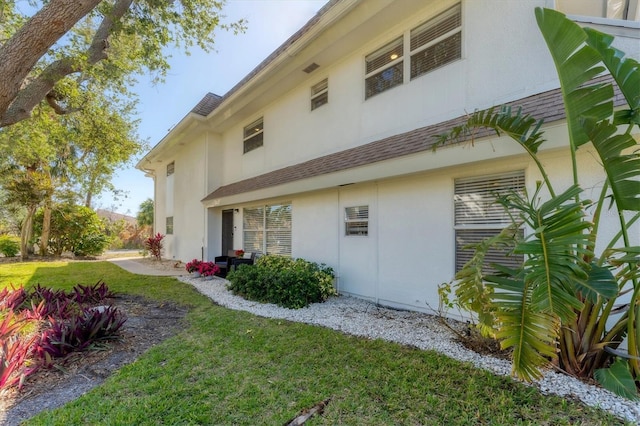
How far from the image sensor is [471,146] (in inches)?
204

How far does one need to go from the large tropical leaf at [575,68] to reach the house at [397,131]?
1335mm

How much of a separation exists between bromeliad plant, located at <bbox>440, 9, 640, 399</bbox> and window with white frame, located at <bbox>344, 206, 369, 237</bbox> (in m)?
4.11

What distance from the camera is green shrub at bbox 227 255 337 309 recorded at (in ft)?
23.9

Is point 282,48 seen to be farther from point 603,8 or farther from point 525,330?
point 525,330

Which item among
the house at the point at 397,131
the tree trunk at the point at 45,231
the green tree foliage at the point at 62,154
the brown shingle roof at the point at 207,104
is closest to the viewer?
the house at the point at 397,131

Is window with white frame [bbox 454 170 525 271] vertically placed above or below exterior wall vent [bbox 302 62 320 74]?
below

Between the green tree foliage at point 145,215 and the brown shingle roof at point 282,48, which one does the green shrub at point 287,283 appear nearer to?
the brown shingle roof at point 282,48

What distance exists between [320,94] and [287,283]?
5.71 m

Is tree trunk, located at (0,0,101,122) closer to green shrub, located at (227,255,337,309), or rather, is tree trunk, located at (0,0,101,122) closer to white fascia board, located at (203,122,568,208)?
white fascia board, located at (203,122,568,208)

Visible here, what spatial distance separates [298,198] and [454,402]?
7317 millimetres

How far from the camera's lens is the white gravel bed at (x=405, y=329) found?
3152mm

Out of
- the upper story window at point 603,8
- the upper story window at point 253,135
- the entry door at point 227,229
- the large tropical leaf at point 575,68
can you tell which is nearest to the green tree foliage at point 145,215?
the entry door at point 227,229

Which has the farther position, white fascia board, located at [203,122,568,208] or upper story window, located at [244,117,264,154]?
upper story window, located at [244,117,264,154]

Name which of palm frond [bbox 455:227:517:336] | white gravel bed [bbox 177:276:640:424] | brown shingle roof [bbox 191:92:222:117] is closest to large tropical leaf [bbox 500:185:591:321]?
palm frond [bbox 455:227:517:336]
